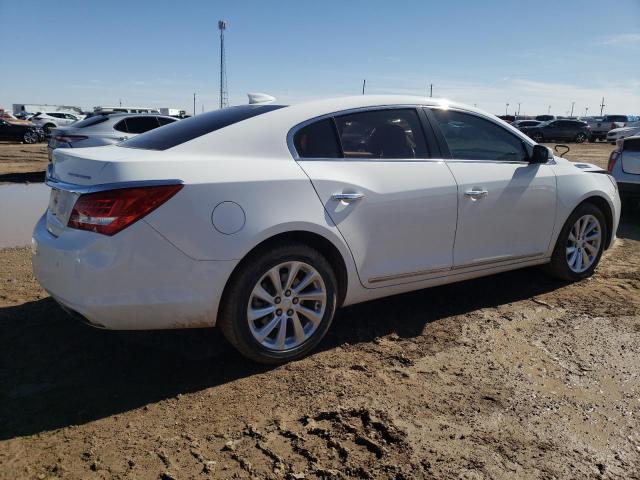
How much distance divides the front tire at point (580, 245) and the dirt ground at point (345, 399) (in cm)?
60

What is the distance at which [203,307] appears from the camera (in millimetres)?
3051

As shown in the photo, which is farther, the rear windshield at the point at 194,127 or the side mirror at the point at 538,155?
the side mirror at the point at 538,155

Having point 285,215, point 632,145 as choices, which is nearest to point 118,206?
point 285,215

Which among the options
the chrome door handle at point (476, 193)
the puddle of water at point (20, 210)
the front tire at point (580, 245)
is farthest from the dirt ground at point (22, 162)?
the front tire at point (580, 245)

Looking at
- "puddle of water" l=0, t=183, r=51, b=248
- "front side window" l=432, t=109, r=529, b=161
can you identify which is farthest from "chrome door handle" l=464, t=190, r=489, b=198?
"puddle of water" l=0, t=183, r=51, b=248

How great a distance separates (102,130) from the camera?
1152 centimetres

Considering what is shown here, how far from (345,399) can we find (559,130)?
41.1 meters

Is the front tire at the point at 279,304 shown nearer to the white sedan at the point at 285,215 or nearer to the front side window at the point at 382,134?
the white sedan at the point at 285,215

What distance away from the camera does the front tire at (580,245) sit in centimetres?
482

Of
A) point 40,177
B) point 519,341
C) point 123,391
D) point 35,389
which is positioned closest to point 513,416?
point 519,341

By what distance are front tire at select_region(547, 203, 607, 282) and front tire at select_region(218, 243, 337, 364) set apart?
7.94 feet

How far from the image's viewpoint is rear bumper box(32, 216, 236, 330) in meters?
2.83

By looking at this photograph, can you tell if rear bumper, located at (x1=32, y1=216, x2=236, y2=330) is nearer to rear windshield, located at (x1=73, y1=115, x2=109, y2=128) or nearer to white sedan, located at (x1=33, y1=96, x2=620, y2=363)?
white sedan, located at (x1=33, y1=96, x2=620, y2=363)

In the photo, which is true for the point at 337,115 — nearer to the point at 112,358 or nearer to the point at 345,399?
the point at 345,399
